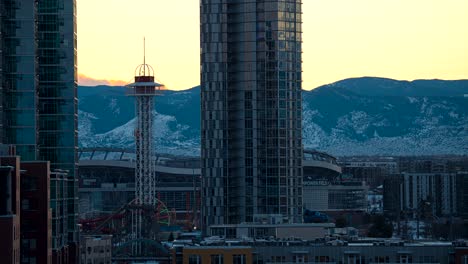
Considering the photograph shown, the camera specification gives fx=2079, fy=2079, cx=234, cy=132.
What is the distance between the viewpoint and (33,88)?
98.6 metres

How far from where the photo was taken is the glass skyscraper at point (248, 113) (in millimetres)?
146875

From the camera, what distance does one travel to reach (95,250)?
11844 centimetres

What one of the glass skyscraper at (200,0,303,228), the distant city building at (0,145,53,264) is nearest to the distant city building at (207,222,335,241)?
the glass skyscraper at (200,0,303,228)

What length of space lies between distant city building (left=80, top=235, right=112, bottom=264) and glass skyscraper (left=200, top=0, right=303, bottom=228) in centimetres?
2499

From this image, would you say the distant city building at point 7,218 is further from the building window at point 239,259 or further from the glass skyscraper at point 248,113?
the glass skyscraper at point 248,113

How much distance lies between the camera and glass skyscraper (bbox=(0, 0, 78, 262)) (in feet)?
321

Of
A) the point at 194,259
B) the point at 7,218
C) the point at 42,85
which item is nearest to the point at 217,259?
the point at 194,259

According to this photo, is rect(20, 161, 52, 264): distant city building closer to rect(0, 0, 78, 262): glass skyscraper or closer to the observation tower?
rect(0, 0, 78, 262): glass skyscraper

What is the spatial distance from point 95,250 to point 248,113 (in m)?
32.6

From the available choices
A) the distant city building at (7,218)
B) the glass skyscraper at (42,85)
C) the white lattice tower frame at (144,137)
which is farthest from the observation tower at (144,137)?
the distant city building at (7,218)

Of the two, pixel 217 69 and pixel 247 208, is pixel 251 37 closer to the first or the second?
pixel 217 69

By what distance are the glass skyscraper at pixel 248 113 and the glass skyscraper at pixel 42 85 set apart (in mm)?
41798

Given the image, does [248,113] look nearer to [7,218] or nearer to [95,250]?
[95,250]

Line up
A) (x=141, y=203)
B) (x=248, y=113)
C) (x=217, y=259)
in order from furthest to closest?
(x=141, y=203)
(x=248, y=113)
(x=217, y=259)
